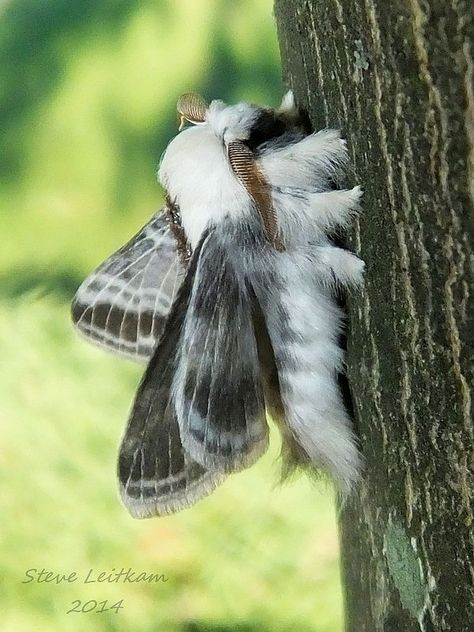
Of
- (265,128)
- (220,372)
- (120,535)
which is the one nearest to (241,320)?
(220,372)

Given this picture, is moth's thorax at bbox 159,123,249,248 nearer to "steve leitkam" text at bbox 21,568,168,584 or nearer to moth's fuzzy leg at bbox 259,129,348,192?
moth's fuzzy leg at bbox 259,129,348,192

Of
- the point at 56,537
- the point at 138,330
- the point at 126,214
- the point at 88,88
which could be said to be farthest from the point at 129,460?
the point at 88,88

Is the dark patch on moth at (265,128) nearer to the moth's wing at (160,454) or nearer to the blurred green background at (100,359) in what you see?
the moth's wing at (160,454)

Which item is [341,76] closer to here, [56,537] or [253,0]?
[56,537]

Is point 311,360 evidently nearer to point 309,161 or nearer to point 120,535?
point 309,161

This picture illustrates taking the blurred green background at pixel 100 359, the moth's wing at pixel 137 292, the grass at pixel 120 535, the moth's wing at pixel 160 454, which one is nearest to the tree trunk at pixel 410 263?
the moth's wing at pixel 160 454
